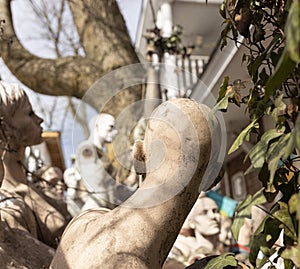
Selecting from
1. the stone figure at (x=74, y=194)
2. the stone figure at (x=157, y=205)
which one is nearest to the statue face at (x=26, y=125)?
the stone figure at (x=157, y=205)

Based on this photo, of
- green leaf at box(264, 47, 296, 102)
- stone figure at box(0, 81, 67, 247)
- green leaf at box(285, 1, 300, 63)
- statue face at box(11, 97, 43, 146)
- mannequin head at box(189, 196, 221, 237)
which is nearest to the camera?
green leaf at box(285, 1, 300, 63)

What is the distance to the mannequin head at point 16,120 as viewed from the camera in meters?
2.18

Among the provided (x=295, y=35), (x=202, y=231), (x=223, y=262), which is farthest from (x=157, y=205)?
(x=202, y=231)

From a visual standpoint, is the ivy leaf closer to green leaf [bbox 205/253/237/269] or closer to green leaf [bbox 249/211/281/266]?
green leaf [bbox 249/211/281/266]

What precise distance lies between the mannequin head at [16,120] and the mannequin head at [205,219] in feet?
6.20

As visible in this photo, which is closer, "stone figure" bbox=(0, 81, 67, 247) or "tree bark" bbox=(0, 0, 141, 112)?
"stone figure" bbox=(0, 81, 67, 247)

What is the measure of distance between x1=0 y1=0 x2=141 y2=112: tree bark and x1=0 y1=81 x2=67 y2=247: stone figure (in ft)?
12.1

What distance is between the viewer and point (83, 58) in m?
6.43

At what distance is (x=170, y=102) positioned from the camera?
148cm

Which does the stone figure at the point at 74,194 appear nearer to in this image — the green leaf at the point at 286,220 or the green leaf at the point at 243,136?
the green leaf at the point at 243,136

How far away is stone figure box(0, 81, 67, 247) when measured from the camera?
2.12 meters

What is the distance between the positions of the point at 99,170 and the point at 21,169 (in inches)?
39.2

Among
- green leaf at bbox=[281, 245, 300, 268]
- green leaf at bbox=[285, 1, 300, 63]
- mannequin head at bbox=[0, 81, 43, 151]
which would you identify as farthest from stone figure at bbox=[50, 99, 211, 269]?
mannequin head at bbox=[0, 81, 43, 151]

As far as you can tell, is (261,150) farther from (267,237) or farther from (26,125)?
(26,125)
